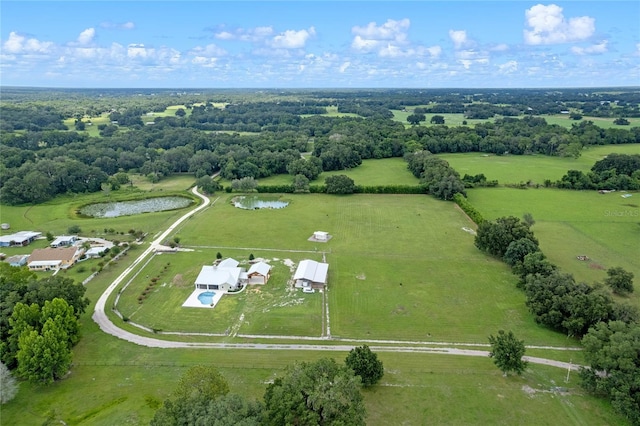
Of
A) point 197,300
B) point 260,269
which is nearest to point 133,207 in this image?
point 260,269

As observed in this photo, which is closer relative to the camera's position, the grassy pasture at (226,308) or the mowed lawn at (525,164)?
the grassy pasture at (226,308)

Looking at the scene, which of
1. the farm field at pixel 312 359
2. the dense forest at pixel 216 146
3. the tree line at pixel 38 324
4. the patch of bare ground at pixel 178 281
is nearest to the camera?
the farm field at pixel 312 359

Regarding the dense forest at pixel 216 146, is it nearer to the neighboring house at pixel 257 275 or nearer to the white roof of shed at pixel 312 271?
the white roof of shed at pixel 312 271

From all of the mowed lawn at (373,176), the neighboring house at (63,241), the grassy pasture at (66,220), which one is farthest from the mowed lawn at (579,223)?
the neighboring house at (63,241)

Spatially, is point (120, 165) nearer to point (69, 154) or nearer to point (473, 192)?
point (69, 154)

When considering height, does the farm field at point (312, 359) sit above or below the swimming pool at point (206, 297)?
below

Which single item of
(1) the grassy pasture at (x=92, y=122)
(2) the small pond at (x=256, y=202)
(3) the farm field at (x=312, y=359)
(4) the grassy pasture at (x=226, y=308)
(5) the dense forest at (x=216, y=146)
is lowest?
(3) the farm field at (x=312, y=359)

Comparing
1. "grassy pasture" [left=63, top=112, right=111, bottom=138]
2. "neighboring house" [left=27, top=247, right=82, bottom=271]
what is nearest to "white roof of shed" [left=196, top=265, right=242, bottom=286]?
"neighboring house" [left=27, top=247, right=82, bottom=271]

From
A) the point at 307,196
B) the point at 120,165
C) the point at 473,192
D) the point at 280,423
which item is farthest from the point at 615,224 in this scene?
the point at 120,165
